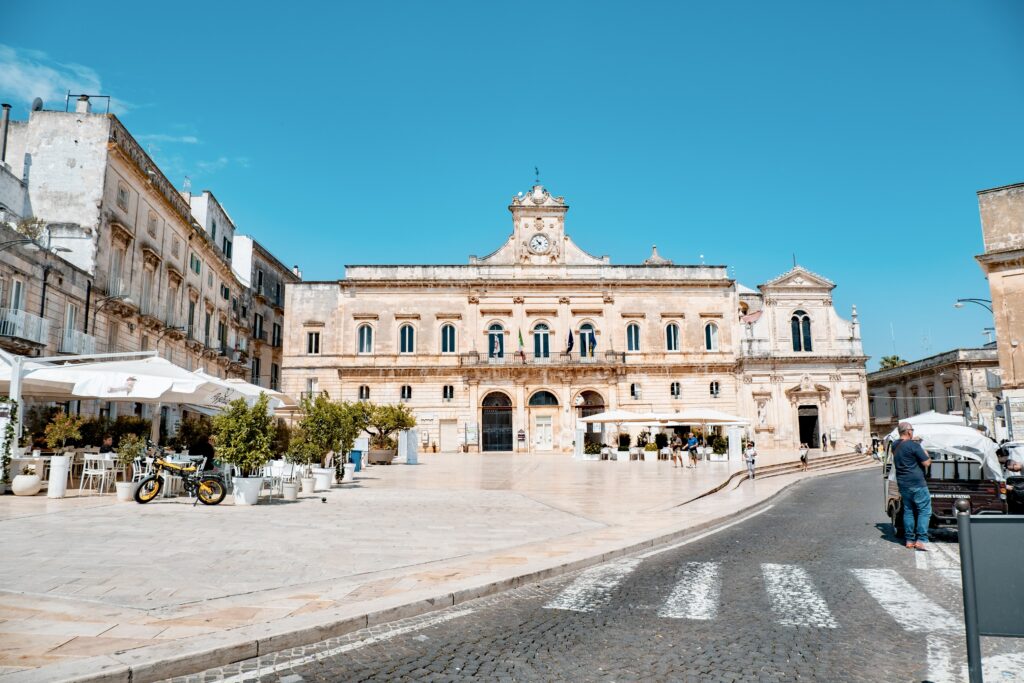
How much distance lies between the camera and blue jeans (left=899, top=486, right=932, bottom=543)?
847 cm

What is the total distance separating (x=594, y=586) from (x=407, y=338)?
36.6m

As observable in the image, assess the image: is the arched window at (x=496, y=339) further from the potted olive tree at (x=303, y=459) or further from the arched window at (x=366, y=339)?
the potted olive tree at (x=303, y=459)

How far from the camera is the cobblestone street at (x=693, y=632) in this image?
4.17 meters

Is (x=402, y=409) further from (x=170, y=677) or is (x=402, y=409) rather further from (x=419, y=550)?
(x=170, y=677)

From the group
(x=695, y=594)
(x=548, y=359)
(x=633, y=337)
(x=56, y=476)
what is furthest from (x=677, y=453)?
(x=695, y=594)

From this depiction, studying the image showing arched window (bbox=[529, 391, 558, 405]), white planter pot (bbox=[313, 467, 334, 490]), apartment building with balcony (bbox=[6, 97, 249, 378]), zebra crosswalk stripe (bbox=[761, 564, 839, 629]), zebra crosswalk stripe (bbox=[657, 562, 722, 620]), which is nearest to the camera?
zebra crosswalk stripe (bbox=[761, 564, 839, 629])

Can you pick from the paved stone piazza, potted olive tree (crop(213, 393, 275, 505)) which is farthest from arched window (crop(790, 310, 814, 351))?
potted olive tree (crop(213, 393, 275, 505))

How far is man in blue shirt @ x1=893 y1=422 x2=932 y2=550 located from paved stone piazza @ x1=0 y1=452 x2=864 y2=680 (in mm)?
2871

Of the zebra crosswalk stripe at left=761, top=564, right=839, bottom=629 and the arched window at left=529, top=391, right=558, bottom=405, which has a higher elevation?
the arched window at left=529, top=391, right=558, bottom=405

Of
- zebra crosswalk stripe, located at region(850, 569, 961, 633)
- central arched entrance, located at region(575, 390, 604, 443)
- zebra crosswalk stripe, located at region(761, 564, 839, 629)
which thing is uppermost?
central arched entrance, located at region(575, 390, 604, 443)

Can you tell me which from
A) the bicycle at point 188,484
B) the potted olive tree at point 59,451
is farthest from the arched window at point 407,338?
the bicycle at point 188,484

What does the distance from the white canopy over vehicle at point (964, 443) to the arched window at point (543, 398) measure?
3173 cm

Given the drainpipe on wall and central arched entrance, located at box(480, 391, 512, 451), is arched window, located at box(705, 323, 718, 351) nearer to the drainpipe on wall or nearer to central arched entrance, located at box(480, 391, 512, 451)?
central arched entrance, located at box(480, 391, 512, 451)

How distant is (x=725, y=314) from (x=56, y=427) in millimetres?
36759
